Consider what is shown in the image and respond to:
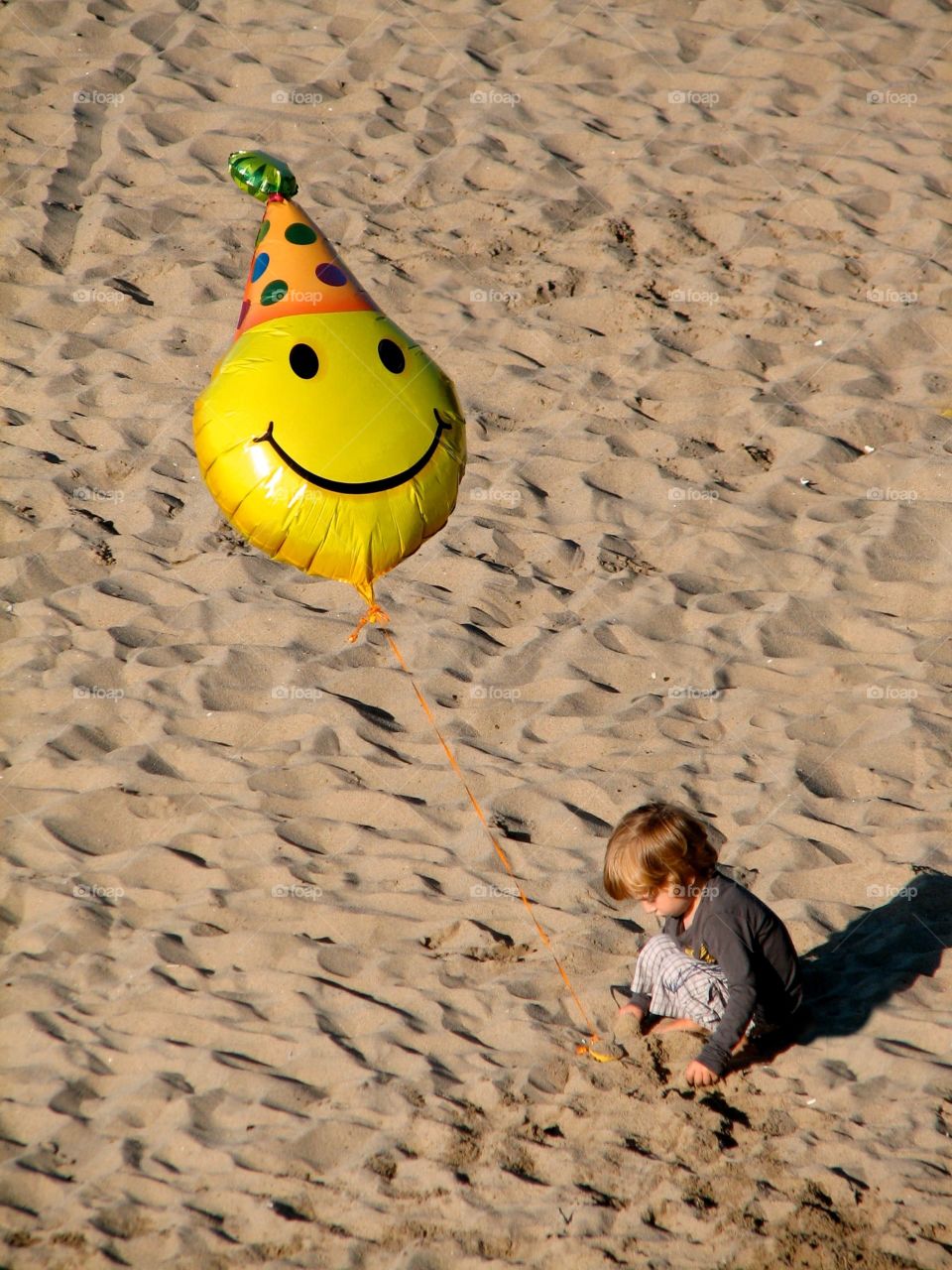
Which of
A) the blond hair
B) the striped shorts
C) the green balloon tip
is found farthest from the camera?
the green balloon tip

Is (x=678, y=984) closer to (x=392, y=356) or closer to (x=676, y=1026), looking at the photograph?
(x=676, y=1026)

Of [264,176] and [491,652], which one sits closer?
[264,176]

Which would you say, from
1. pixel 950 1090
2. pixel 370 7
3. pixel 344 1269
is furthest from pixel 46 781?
pixel 370 7

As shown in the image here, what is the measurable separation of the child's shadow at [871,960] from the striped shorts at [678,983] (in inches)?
6.9

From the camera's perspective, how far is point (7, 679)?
4.39m

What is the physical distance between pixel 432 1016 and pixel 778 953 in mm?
875

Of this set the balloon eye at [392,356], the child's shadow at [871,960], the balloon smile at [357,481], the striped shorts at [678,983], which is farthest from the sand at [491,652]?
the balloon eye at [392,356]

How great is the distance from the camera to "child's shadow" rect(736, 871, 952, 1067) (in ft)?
10.9

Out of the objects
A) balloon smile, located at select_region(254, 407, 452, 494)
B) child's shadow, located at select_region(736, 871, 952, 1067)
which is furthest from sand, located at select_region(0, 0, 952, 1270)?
balloon smile, located at select_region(254, 407, 452, 494)

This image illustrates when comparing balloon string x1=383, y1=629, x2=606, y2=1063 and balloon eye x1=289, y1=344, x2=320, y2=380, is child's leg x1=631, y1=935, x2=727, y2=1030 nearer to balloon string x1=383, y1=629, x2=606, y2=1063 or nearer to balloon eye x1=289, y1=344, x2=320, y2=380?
balloon string x1=383, y1=629, x2=606, y2=1063

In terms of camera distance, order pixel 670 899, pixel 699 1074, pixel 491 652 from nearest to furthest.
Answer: pixel 699 1074
pixel 670 899
pixel 491 652

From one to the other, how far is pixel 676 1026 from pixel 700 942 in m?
0.30

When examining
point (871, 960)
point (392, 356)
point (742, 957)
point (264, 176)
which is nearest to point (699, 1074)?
point (742, 957)

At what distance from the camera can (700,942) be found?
10.5 feet
